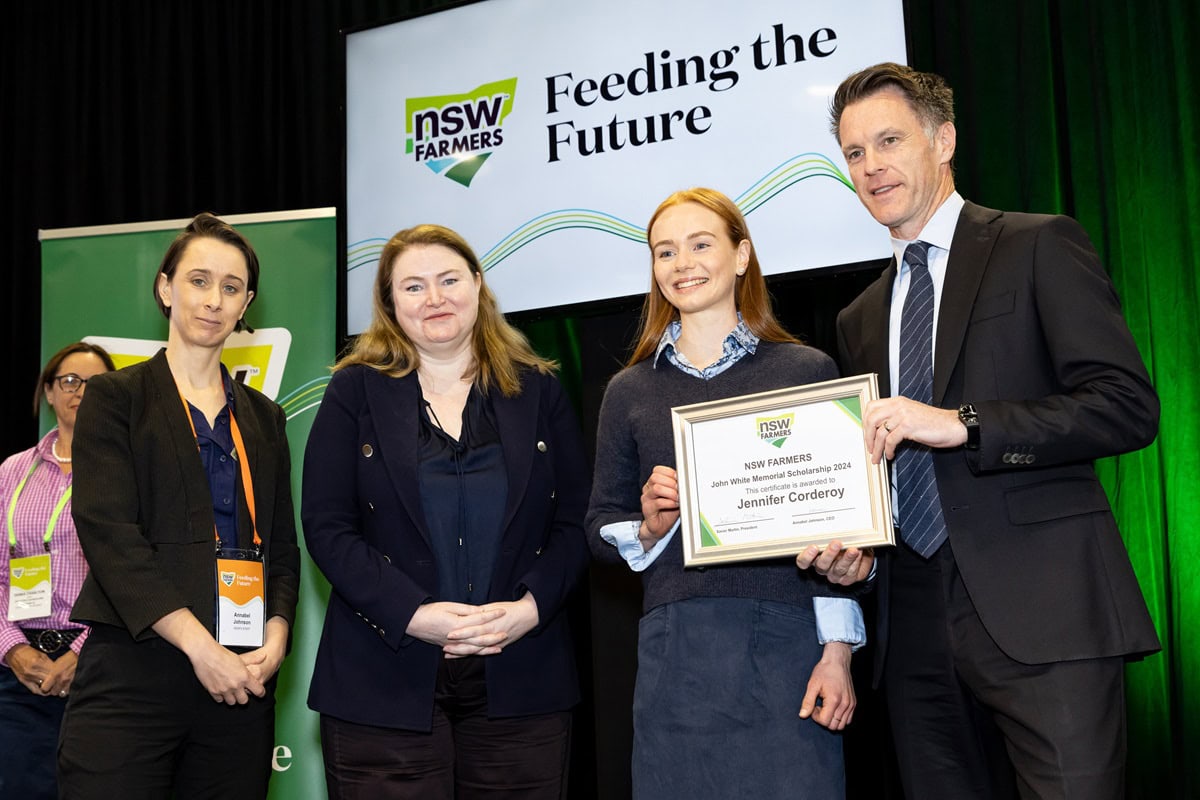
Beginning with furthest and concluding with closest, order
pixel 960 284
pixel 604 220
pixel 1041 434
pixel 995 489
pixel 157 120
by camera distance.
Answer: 1. pixel 157 120
2. pixel 604 220
3. pixel 960 284
4. pixel 995 489
5. pixel 1041 434

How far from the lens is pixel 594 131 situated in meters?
3.98

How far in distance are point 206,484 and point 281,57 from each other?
3408 mm

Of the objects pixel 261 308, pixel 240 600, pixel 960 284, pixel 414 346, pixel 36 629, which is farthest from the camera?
pixel 261 308

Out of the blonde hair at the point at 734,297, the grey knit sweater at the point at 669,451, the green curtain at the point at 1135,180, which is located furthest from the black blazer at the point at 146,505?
the green curtain at the point at 1135,180

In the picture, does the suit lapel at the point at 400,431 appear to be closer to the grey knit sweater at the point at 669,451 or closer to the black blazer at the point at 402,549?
the black blazer at the point at 402,549

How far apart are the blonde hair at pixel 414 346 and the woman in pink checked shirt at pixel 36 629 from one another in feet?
5.55

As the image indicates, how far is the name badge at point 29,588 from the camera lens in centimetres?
360

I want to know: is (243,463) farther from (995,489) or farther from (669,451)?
(995,489)

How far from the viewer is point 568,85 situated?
4.05m

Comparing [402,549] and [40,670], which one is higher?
[402,549]

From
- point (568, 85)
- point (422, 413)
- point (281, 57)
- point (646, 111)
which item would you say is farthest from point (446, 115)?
point (422, 413)

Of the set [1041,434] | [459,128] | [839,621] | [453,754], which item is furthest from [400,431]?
[459,128]

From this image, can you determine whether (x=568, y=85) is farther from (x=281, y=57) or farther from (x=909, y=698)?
(x=909, y=698)

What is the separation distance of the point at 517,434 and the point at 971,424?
987 mm
